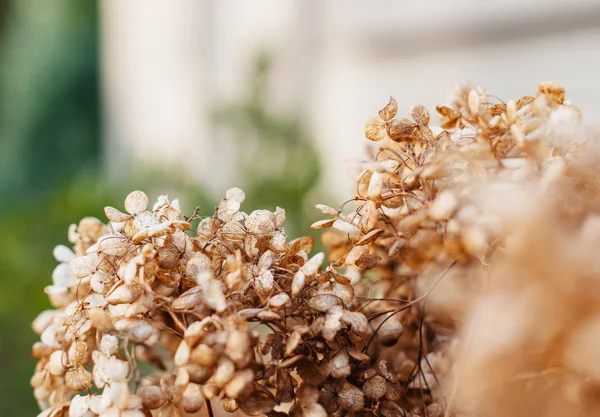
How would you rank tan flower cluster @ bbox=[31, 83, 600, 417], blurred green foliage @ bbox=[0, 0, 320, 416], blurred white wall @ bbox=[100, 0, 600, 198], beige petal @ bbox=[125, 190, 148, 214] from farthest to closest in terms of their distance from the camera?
blurred white wall @ bbox=[100, 0, 600, 198] → blurred green foliage @ bbox=[0, 0, 320, 416] → beige petal @ bbox=[125, 190, 148, 214] → tan flower cluster @ bbox=[31, 83, 600, 417]

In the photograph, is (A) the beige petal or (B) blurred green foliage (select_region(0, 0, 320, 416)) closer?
(A) the beige petal

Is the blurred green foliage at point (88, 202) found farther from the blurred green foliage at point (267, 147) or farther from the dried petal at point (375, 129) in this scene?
the dried petal at point (375, 129)

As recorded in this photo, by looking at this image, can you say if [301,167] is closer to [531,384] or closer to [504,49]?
[504,49]

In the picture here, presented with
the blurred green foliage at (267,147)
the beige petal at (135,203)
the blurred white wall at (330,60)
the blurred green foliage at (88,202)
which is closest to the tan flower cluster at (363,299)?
the beige petal at (135,203)

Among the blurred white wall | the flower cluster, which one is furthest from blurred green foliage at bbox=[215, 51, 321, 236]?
the flower cluster

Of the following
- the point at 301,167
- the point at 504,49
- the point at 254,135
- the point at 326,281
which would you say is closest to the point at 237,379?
the point at 326,281

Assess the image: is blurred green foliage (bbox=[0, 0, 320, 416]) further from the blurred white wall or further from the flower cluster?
the flower cluster

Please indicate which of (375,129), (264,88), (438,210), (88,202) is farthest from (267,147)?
(438,210)
